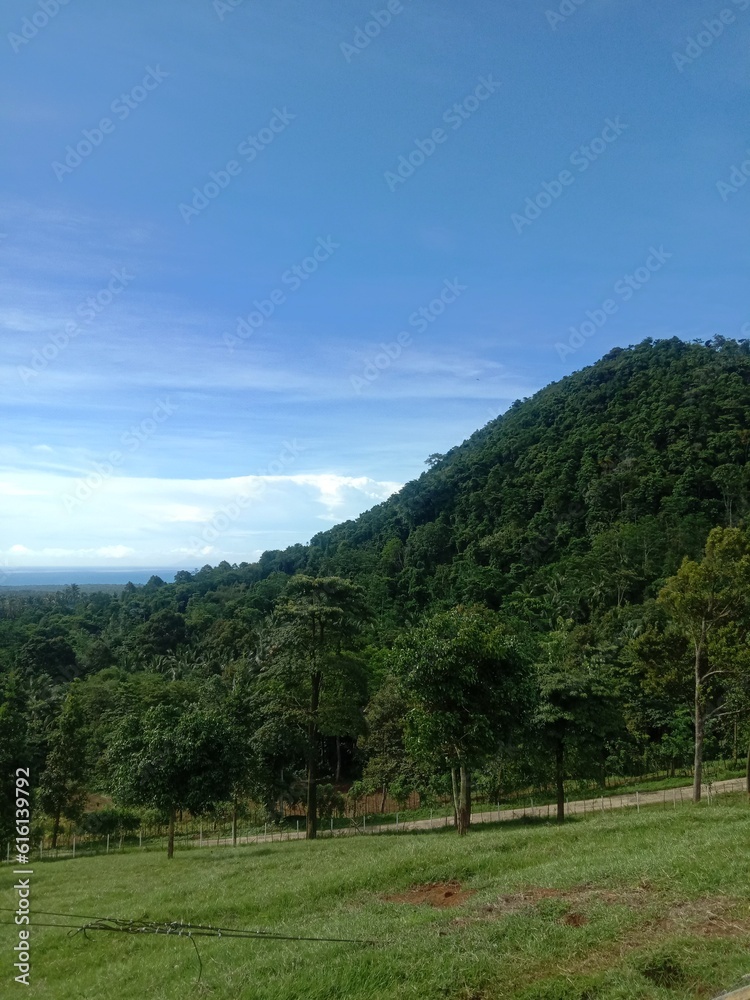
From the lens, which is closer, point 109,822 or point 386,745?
point 109,822

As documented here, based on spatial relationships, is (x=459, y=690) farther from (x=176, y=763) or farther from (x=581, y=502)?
(x=581, y=502)

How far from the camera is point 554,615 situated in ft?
204

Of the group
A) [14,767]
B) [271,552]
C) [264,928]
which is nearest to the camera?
[264,928]

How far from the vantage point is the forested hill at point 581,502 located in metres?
68.0

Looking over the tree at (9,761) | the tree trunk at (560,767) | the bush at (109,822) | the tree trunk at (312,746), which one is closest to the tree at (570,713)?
the tree trunk at (560,767)

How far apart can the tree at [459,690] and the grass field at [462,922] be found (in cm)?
446

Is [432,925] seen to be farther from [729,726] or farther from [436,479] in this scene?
[436,479]

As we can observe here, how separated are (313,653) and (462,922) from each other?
1836 centimetres

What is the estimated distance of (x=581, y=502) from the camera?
80750mm

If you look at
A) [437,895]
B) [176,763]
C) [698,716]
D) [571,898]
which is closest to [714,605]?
[698,716]

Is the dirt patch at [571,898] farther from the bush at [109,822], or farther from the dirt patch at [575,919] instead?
the bush at [109,822]

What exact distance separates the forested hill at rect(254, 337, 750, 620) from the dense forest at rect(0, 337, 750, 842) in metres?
0.31

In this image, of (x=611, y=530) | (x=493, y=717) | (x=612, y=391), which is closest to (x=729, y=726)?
(x=493, y=717)

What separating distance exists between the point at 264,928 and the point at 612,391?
329 ft
